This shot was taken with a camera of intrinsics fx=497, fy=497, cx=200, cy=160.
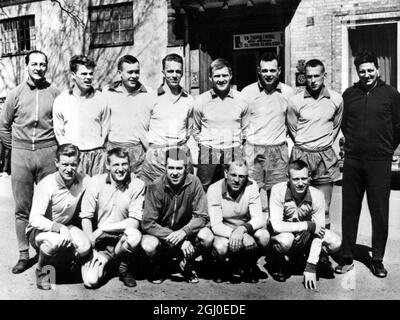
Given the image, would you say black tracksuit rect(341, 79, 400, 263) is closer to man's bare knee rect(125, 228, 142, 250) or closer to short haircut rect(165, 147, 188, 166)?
short haircut rect(165, 147, 188, 166)

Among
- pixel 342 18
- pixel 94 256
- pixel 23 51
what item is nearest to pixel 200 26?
pixel 342 18

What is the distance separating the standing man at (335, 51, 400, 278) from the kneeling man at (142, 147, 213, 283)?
1.49 meters

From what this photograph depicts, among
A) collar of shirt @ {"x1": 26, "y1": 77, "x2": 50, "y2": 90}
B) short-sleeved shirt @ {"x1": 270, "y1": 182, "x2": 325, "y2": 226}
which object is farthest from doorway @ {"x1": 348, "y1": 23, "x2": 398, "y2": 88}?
collar of shirt @ {"x1": 26, "y1": 77, "x2": 50, "y2": 90}

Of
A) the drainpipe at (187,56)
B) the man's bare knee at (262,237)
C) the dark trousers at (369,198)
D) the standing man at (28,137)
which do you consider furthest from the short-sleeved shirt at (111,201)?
the drainpipe at (187,56)

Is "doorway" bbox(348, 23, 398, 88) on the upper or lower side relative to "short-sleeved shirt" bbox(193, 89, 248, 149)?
upper

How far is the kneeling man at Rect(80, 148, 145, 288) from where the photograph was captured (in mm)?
4688

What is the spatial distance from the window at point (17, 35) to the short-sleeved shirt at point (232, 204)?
47.8 ft

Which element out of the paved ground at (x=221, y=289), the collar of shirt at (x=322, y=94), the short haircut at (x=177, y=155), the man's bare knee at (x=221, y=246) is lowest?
the paved ground at (x=221, y=289)

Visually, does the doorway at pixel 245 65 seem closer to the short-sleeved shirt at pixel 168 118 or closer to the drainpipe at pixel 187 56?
the drainpipe at pixel 187 56

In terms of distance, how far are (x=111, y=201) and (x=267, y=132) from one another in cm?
178

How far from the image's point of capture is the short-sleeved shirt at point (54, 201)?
4.66 metres
